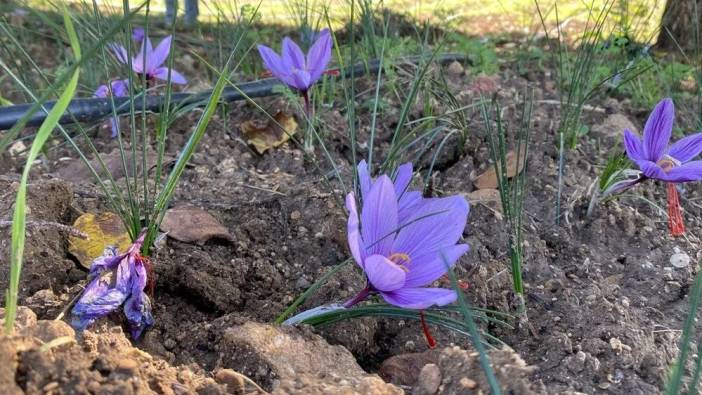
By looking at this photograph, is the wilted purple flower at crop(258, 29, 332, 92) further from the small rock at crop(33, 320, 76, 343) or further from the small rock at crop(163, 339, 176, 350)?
the small rock at crop(33, 320, 76, 343)

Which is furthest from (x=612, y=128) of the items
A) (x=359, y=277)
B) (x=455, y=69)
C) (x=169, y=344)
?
(x=169, y=344)

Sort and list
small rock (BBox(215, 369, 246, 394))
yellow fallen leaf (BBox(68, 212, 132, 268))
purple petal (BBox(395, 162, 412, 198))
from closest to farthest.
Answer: small rock (BBox(215, 369, 246, 394))
purple petal (BBox(395, 162, 412, 198))
yellow fallen leaf (BBox(68, 212, 132, 268))

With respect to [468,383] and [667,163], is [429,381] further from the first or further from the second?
[667,163]

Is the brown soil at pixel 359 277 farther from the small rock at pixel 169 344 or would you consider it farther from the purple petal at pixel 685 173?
the purple petal at pixel 685 173

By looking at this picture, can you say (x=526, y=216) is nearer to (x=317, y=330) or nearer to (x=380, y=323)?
(x=380, y=323)

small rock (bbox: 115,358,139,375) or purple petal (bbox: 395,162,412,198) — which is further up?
purple petal (bbox: 395,162,412,198)

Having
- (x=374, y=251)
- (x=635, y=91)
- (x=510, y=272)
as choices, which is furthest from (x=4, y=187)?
(x=635, y=91)

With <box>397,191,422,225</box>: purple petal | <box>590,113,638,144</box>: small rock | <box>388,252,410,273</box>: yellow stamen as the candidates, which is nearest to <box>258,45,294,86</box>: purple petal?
<box>397,191,422,225</box>: purple petal

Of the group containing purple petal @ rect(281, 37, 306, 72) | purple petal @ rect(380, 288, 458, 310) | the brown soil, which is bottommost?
the brown soil
